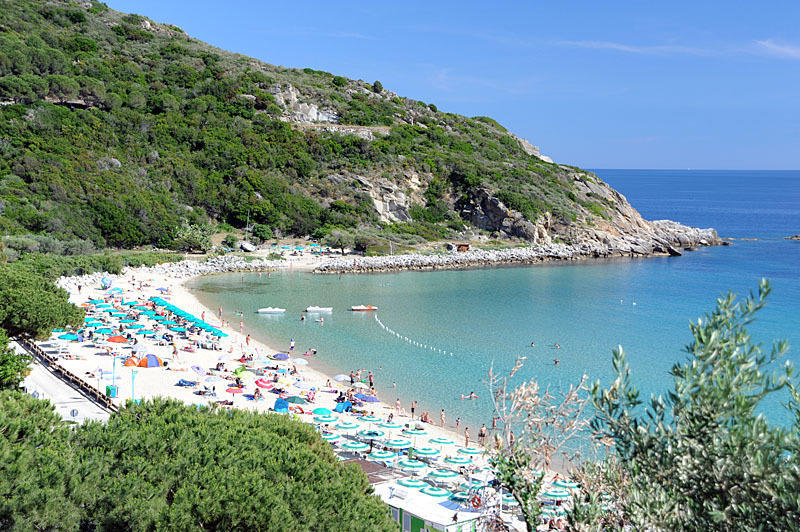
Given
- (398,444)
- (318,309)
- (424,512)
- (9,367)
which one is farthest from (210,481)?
(318,309)

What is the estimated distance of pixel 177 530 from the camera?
9.63m

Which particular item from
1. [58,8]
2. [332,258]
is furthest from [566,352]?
[58,8]

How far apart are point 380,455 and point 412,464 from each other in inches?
55.6

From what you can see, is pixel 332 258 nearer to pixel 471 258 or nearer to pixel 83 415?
pixel 471 258

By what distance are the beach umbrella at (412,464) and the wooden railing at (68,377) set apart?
7920 millimetres

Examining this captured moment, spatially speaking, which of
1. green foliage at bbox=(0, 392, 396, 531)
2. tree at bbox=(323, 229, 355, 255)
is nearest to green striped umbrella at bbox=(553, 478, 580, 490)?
green foliage at bbox=(0, 392, 396, 531)

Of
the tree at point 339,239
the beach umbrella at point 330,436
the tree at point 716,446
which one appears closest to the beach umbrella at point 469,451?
the beach umbrella at point 330,436

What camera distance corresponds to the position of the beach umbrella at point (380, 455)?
1900 centimetres

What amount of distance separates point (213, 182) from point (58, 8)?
134 ft

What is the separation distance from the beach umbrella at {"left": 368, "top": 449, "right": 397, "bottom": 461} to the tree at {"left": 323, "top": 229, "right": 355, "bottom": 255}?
45949 mm

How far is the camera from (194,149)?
241ft

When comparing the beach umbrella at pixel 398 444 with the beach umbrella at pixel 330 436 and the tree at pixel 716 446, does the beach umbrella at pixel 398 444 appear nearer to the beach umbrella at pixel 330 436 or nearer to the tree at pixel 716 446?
the beach umbrella at pixel 330 436

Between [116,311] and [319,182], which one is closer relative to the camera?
[116,311]

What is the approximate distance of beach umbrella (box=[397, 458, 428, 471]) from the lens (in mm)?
18062
